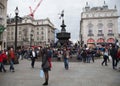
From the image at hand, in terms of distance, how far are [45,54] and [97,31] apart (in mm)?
85818

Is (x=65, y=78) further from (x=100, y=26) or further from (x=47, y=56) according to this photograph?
(x=100, y=26)

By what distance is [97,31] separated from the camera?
93.9m

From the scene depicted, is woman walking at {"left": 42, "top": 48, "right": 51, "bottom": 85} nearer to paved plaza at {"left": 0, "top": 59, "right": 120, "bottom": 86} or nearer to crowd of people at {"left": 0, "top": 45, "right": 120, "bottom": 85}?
crowd of people at {"left": 0, "top": 45, "right": 120, "bottom": 85}

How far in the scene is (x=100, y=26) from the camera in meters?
94.0

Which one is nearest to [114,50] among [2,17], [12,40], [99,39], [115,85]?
[115,85]

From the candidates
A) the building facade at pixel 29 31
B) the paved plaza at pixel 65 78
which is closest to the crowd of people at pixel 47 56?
the paved plaza at pixel 65 78

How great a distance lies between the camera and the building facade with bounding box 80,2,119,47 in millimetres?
92188

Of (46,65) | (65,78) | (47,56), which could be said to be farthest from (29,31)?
(46,65)

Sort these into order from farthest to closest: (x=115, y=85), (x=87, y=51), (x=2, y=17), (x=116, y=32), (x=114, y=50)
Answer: (x=116, y=32)
(x=2, y=17)
(x=87, y=51)
(x=114, y=50)
(x=115, y=85)

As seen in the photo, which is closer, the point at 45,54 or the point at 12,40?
the point at 45,54

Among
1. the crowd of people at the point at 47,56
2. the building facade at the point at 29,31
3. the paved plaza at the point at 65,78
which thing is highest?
the building facade at the point at 29,31

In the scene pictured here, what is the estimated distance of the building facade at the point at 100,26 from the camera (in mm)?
92188

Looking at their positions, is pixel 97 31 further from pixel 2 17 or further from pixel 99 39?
pixel 2 17

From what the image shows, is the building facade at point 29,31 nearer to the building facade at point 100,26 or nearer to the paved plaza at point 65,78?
the building facade at point 100,26
